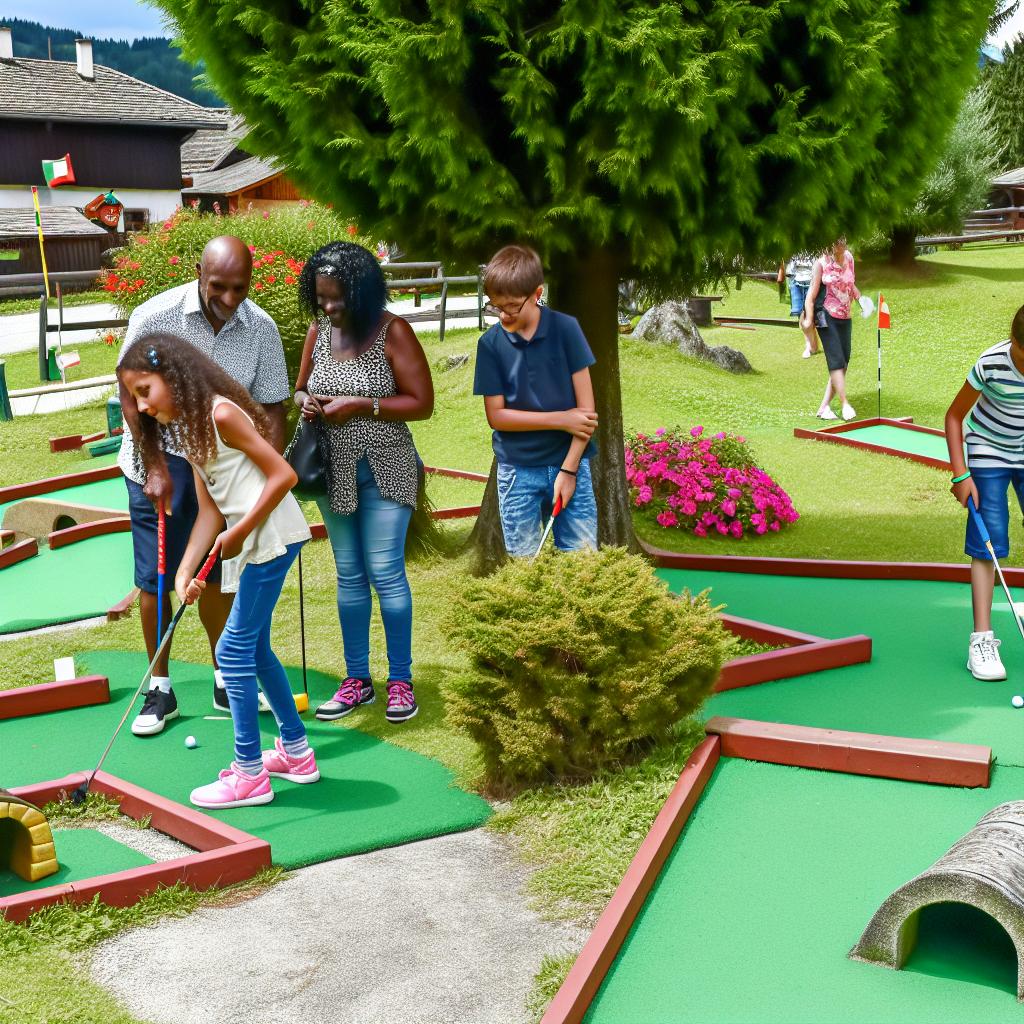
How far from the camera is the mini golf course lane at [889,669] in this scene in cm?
539

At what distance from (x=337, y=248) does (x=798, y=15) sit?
2554 mm

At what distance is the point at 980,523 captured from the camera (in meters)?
5.77

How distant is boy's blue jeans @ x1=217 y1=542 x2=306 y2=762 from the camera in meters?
4.68

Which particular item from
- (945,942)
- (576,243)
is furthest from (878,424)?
(945,942)

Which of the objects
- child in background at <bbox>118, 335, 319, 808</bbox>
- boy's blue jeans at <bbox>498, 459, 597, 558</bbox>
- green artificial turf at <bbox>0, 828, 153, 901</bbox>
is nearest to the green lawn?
boy's blue jeans at <bbox>498, 459, 597, 558</bbox>

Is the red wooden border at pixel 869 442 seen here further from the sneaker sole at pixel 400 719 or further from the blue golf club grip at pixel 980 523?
the sneaker sole at pixel 400 719

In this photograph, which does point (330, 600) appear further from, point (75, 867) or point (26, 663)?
point (75, 867)

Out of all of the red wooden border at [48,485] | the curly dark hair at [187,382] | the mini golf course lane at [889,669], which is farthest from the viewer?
the red wooden border at [48,485]

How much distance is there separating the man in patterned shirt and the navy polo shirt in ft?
3.05

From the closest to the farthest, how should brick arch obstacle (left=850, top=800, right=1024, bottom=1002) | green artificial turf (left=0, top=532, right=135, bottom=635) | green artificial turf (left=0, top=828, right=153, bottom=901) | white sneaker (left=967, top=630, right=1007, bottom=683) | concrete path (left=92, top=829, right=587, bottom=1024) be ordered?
brick arch obstacle (left=850, top=800, right=1024, bottom=1002), concrete path (left=92, top=829, right=587, bottom=1024), green artificial turf (left=0, top=828, right=153, bottom=901), white sneaker (left=967, top=630, right=1007, bottom=683), green artificial turf (left=0, top=532, right=135, bottom=635)

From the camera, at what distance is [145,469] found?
5199 mm

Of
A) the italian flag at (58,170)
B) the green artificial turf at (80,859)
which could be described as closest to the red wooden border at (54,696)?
the green artificial turf at (80,859)

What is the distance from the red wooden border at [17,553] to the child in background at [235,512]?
466 centimetres

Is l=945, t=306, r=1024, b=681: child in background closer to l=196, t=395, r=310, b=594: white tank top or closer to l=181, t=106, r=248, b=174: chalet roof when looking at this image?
l=196, t=395, r=310, b=594: white tank top
